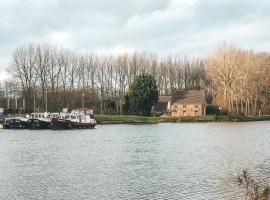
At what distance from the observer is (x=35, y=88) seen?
105 meters

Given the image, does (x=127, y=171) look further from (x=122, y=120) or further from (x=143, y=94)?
(x=143, y=94)

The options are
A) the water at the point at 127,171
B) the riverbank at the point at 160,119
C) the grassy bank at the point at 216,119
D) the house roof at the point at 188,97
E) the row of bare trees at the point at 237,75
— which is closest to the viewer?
the water at the point at 127,171

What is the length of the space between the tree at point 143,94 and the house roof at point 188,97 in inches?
393

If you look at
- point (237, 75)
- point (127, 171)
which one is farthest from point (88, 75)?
point (127, 171)

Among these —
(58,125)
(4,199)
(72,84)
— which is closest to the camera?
(4,199)

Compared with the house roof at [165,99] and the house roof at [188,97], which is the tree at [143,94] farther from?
the house roof at [165,99]

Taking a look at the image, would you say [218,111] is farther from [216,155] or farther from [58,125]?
[216,155]

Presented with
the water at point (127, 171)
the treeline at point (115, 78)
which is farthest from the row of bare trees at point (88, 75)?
the water at point (127, 171)

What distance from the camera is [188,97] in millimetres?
113062

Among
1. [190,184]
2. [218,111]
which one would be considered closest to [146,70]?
[218,111]

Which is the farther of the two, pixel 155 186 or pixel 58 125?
pixel 58 125

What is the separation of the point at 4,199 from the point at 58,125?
2182 inches

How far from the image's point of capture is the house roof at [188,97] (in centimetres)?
11088

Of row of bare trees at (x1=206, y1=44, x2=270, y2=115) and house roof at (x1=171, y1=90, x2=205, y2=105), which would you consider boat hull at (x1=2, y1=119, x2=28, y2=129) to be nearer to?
row of bare trees at (x1=206, y1=44, x2=270, y2=115)
